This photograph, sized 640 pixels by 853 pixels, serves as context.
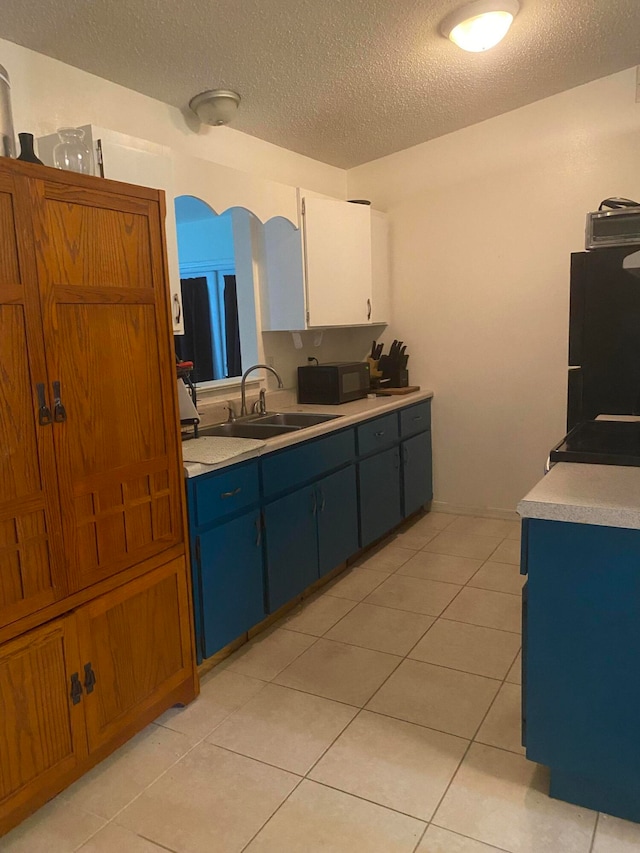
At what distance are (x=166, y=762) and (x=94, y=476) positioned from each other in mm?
960

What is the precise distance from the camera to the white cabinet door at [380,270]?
4.13 m

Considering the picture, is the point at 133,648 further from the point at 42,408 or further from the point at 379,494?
the point at 379,494

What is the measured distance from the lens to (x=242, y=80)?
2801 millimetres

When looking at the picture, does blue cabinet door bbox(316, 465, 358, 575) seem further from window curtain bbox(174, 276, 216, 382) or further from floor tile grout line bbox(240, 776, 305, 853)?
window curtain bbox(174, 276, 216, 382)

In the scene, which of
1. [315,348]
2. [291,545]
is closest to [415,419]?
[315,348]

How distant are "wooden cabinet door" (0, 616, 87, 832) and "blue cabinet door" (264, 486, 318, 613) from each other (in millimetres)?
1046

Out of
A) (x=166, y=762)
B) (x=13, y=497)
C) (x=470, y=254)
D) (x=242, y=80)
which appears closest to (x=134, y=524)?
(x=13, y=497)

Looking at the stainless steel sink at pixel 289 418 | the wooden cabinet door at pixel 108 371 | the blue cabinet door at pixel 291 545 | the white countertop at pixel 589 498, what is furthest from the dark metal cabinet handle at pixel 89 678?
the stainless steel sink at pixel 289 418

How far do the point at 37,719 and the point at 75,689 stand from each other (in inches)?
5.1

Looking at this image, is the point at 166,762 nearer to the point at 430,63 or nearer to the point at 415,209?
the point at 430,63

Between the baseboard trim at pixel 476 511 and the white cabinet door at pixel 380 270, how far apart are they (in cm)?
135

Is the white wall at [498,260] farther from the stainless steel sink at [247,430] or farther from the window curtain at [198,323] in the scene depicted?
the stainless steel sink at [247,430]

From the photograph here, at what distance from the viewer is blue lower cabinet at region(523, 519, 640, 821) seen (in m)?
1.62

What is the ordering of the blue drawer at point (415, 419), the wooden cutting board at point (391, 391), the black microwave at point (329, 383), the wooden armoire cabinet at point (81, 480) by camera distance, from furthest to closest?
the wooden cutting board at point (391, 391)
the blue drawer at point (415, 419)
the black microwave at point (329, 383)
the wooden armoire cabinet at point (81, 480)
